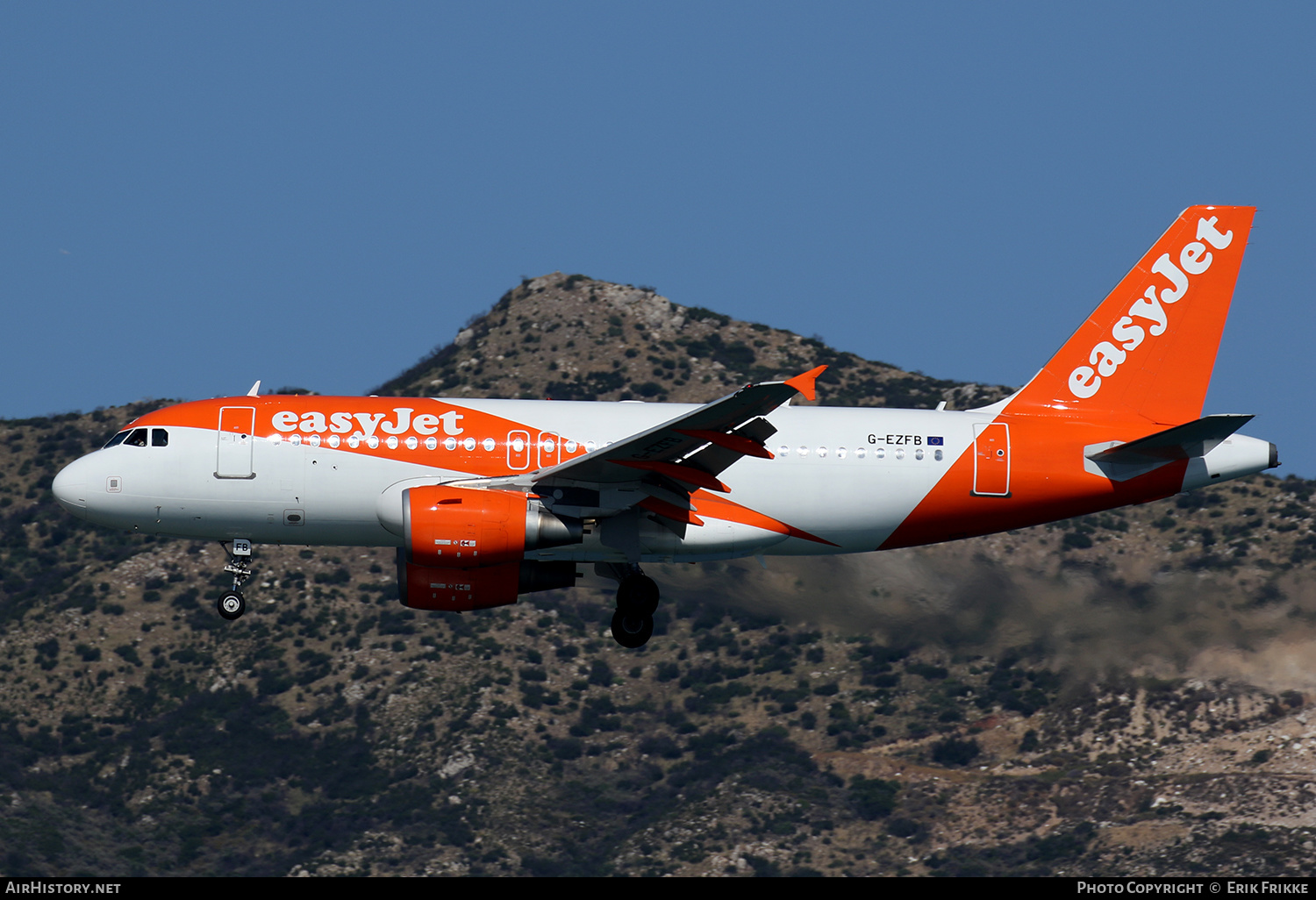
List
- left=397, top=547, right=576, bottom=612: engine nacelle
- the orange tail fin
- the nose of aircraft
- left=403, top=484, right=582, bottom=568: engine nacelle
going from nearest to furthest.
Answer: left=403, top=484, right=582, bottom=568: engine nacelle
left=397, top=547, right=576, bottom=612: engine nacelle
the nose of aircraft
the orange tail fin

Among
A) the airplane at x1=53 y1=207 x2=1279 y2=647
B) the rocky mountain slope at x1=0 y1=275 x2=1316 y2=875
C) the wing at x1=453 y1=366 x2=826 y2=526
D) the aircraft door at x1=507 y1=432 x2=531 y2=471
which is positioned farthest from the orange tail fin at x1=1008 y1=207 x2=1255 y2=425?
the rocky mountain slope at x1=0 y1=275 x2=1316 y2=875

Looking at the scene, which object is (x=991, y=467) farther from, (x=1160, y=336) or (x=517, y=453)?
(x=517, y=453)

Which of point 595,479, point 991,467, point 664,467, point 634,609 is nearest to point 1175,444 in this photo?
point 991,467

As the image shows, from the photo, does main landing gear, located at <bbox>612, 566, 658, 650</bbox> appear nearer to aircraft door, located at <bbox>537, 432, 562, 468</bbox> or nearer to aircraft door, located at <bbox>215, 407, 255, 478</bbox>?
aircraft door, located at <bbox>537, 432, 562, 468</bbox>

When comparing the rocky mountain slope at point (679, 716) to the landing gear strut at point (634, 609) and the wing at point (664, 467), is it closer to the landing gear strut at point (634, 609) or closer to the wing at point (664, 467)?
the landing gear strut at point (634, 609)

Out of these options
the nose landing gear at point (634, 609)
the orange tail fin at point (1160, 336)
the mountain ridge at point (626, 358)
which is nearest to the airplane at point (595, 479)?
the nose landing gear at point (634, 609)

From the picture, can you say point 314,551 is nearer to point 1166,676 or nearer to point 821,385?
point 821,385

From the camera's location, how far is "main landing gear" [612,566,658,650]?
33125 millimetres

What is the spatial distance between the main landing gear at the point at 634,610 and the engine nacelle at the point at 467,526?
3159 millimetres

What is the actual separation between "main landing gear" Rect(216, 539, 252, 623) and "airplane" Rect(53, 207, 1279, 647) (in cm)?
5

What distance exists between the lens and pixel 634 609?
33.1 metres

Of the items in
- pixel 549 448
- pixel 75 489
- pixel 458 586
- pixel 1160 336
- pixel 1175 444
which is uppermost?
pixel 1160 336

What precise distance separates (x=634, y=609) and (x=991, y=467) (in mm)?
8416

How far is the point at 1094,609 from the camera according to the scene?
4869 cm
